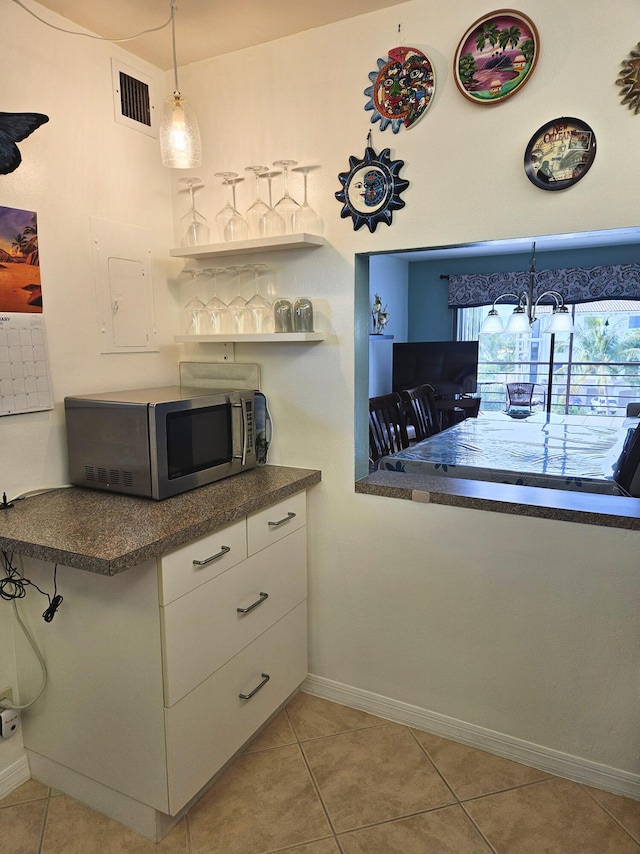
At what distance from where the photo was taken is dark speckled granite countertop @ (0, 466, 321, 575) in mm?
1336

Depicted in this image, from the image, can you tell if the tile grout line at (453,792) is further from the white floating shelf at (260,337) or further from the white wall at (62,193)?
the white floating shelf at (260,337)

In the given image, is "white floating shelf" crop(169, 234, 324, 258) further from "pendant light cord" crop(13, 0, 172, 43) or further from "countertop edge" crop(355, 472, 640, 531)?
"countertop edge" crop(355, 472, 640, 531)

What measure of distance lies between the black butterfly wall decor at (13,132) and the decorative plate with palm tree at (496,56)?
4.24 ft

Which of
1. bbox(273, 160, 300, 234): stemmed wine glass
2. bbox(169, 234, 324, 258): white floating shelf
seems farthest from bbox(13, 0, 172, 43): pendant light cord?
bbox(169, 234, 324, 258): white floating shelf

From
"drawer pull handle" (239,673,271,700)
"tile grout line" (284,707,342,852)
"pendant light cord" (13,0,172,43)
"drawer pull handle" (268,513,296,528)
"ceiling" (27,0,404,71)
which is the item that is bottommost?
"tile grout line" (284,707,342,852)

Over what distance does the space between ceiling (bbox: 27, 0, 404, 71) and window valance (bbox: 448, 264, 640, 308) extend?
4876mm

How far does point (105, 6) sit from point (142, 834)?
249 cm

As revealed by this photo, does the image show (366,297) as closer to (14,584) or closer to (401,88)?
(401,88)

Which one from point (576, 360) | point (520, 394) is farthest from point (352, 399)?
point (576, 360)

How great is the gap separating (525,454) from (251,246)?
1.58m

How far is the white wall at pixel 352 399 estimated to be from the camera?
1.63m

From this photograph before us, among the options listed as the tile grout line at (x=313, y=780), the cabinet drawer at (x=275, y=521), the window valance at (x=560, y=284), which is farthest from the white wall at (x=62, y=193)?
the window valance at (x=560, y=284)

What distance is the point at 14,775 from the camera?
1778 millimetres

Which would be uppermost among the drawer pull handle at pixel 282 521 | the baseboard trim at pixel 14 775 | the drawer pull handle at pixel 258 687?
the drawer pull handle at pixel 282 521
